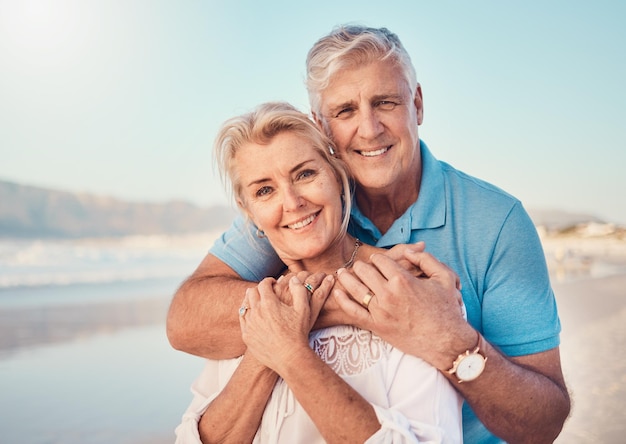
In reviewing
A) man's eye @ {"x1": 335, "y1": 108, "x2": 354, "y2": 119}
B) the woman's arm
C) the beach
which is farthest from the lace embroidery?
the beach

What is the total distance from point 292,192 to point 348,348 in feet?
1.88

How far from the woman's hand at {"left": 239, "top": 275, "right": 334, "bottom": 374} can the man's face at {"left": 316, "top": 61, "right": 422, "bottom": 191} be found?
2.59 feet

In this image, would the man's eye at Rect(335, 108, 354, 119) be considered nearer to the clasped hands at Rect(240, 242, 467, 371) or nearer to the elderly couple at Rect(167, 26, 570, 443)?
the elderly couple at Rect(167, 26, 570, 443)

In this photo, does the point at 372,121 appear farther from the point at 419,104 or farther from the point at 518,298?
the point at 518,298

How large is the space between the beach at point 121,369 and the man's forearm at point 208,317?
2047mm

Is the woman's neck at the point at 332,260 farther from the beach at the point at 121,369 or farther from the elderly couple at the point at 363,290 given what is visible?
the beach at the point at 121,369

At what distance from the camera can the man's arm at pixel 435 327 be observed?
5.83 ft

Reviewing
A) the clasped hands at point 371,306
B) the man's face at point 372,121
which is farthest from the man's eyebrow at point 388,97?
the clasped hands at point 371,306

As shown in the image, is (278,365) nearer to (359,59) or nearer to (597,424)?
(359,59)

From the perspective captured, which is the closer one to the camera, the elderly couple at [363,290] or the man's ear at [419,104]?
the elderly couple at [363,290]

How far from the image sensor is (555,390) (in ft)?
7.26

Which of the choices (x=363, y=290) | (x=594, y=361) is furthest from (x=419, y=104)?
(x=594, y=361)

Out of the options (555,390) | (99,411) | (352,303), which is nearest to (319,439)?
(352,303)

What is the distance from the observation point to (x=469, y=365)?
1832 mm
